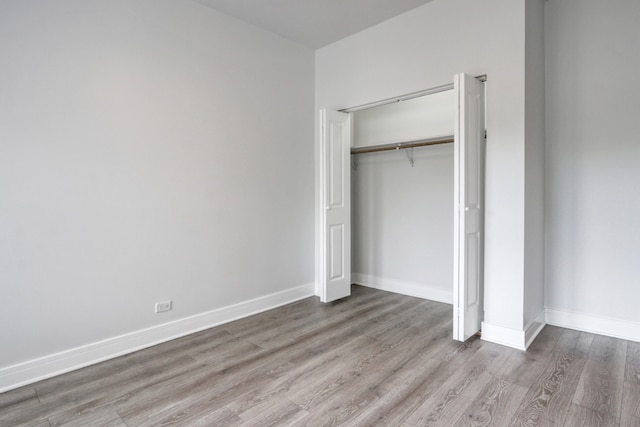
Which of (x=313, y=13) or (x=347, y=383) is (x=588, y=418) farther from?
(x=313, y=13)

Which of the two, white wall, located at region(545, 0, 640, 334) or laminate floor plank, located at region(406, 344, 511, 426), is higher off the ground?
white wall, located at region(545, 0, 640, 334)

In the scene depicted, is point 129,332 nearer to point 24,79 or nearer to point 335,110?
point 24,79

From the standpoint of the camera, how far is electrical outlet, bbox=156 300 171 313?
303 centimetres

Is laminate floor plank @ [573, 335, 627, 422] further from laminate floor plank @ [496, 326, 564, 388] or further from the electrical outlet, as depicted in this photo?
the electrical outlet

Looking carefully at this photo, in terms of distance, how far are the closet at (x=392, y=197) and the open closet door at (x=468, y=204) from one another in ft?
0.78

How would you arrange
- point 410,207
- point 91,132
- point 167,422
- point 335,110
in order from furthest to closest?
1. point 410,207
2. point 335,110
3. point 91,132
4. point 167,422

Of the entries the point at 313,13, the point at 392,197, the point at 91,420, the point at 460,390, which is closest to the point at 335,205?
the point at 392,197

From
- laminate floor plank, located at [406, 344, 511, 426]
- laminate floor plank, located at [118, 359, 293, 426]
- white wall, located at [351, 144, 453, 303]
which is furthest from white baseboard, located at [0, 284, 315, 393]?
laminate floor plank, located at [406, 344, 511, 426]

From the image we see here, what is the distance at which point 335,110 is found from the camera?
401 cm

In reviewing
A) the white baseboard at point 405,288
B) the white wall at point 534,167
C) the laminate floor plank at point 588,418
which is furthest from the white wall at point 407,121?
the laminate floor plank at point 588,418

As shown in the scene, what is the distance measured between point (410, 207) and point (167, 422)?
3.29m

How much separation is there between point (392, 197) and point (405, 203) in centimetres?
20

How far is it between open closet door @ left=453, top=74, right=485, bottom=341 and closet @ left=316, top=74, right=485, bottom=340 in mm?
237

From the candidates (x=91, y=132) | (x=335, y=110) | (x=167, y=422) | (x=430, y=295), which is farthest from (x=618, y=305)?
(x=91, y=132)
